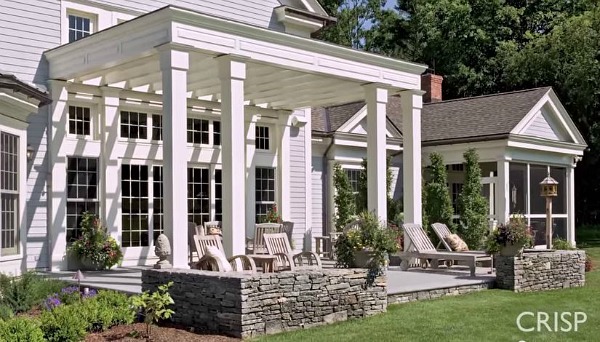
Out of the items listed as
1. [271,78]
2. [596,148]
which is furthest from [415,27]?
[271,78]

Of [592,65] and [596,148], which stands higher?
[592,65]

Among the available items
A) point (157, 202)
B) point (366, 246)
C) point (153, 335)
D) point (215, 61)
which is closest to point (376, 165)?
point (215, 61)

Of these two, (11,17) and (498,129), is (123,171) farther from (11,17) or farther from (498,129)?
(498,129)

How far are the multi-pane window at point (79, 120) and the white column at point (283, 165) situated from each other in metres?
5.20

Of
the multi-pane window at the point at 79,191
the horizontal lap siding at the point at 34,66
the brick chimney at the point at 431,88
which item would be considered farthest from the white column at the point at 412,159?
the brick chimney at the point at 431,88

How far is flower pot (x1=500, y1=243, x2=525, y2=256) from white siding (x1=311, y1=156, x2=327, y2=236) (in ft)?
24.4

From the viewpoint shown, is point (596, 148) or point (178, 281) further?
point (596, 148)

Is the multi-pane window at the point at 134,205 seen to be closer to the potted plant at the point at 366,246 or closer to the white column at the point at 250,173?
the white column at the point at 250,173

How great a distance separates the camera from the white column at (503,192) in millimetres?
19922

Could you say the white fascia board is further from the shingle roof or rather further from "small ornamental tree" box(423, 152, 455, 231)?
the shingle roof

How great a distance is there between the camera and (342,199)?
761 inches

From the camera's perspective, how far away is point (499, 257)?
13.2 m

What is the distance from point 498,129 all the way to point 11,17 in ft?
43.3

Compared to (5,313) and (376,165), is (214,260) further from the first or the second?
(376,165)
